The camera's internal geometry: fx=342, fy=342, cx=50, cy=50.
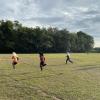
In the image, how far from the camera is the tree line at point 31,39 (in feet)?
436

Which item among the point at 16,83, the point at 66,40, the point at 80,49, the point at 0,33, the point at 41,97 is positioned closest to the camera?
the point at 41,97

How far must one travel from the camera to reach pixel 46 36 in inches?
5915

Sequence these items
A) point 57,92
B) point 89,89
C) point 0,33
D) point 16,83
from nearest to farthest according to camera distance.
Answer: point 57,92 → point 89,89 → point 16,83 → point 0,33

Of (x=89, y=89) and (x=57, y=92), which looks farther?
(x=89, y=89)

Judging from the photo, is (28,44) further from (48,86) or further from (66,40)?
(48,86)

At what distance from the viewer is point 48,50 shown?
152 meters

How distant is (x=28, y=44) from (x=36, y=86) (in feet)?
384

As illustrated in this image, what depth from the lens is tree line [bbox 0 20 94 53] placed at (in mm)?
132875

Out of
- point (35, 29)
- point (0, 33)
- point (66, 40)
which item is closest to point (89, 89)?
point (0, 33)

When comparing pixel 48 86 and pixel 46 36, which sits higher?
pixel 46 36

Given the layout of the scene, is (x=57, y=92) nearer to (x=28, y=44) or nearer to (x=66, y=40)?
(x=28, y=44)

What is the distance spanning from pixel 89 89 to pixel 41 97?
427 centimetres

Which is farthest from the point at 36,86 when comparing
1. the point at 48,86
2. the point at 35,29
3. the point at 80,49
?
the point at 80,49

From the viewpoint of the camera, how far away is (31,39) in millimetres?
139625
